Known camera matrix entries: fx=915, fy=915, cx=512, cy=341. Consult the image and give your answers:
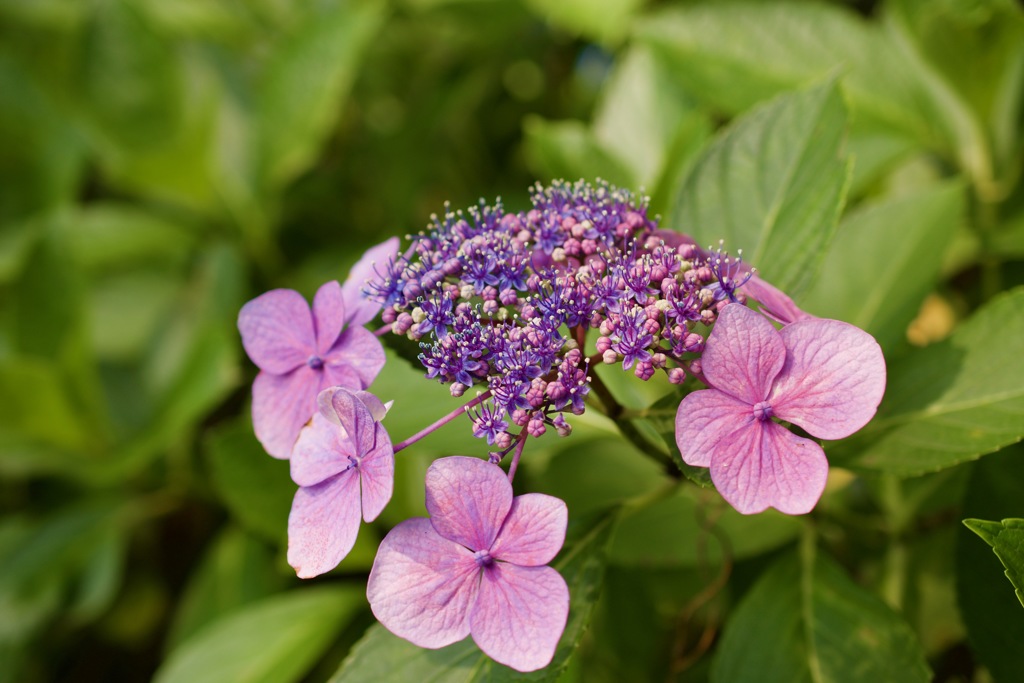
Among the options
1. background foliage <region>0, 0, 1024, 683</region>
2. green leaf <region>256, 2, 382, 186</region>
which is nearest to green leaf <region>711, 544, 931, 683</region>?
background foliage <region>0, 0, 1024, 683</region>

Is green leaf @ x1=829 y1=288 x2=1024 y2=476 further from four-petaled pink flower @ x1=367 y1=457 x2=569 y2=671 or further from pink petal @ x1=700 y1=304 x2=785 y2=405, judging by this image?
four-petaled pink flower @ x1=367 y1=457 x2=569 y2=671

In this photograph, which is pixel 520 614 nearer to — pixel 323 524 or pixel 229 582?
pixel 323 524

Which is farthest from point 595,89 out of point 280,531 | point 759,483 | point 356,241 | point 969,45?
point 759,483

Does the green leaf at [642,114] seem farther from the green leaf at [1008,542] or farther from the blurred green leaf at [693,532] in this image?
the green leaf at [1008,542]

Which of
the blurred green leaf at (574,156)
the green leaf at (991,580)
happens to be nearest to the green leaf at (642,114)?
the blurred green leaf at (574,156)

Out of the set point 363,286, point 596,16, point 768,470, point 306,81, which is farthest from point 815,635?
point 306,81

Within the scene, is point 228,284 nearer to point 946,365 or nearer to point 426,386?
point 426,386
